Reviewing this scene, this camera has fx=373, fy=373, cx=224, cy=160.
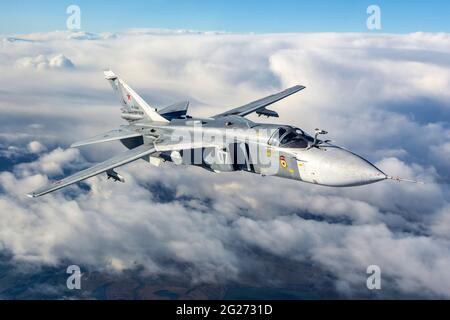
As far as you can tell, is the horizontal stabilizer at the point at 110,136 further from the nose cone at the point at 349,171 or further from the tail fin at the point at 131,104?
the nose cone at the point at 349,171

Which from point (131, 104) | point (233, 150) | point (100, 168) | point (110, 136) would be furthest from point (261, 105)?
point (100, 168)

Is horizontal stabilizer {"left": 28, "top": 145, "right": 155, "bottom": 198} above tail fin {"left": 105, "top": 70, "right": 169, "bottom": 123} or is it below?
below

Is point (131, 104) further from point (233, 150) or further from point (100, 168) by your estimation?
point (233, 150)

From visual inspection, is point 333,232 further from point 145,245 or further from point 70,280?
point 70,280

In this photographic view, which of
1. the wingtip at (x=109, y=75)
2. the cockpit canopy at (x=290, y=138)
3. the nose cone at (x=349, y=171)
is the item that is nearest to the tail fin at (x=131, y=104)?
the wingtip at (x=109, y=75)

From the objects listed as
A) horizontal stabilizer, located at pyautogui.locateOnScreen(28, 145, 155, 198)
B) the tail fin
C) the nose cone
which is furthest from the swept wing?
the nose cone

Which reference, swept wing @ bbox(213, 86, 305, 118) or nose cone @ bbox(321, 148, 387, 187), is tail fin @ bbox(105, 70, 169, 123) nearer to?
swept wing @ bbox(213, 86, 305, 118)
